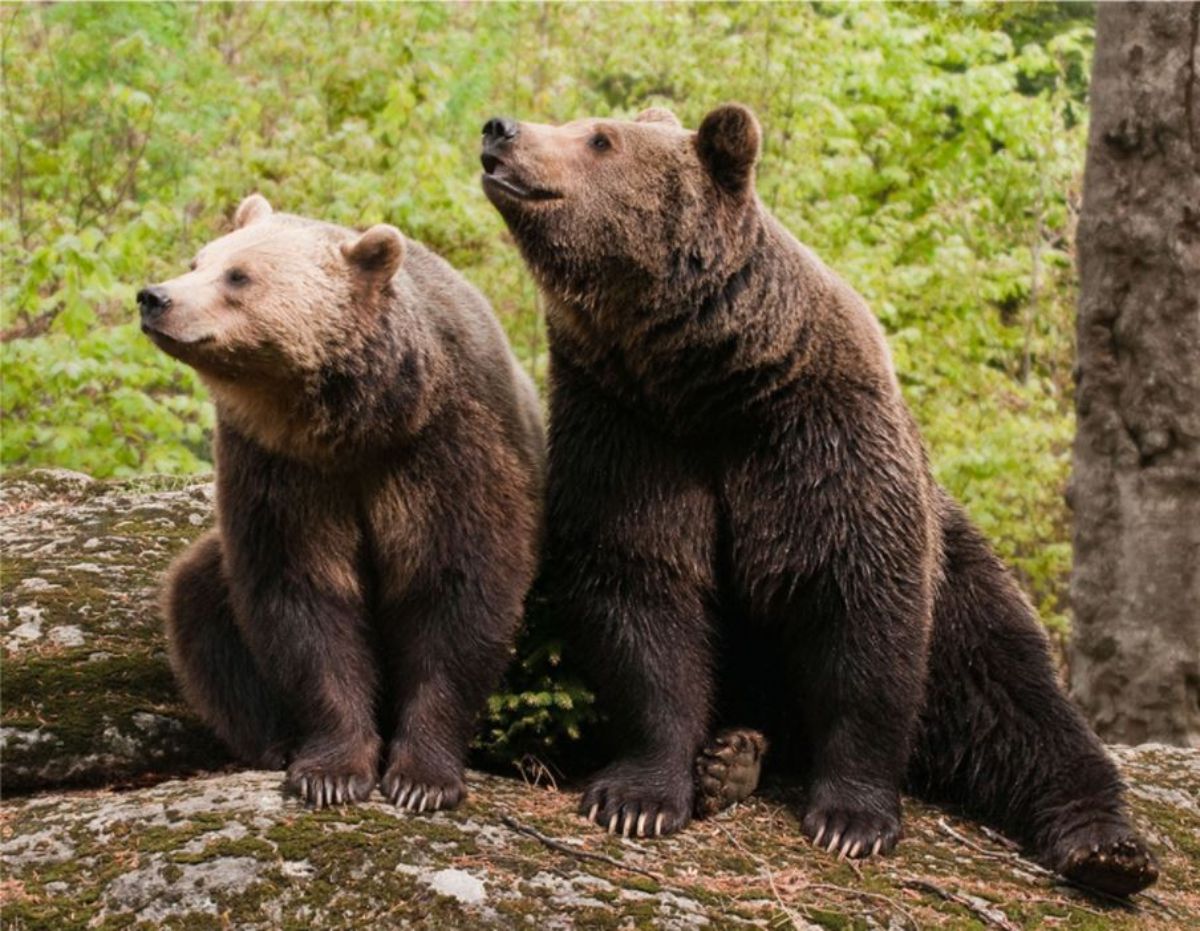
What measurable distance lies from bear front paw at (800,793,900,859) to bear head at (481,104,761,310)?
1844 millimetres

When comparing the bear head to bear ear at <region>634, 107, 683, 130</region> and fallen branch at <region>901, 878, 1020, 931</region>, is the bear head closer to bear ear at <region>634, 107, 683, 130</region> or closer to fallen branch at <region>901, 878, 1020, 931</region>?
bear ear at <region>634, 107, 683, 130</region>

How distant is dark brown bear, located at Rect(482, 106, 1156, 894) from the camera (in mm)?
4961

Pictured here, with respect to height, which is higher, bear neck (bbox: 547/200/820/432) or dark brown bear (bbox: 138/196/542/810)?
bear neck (bbox: 547/200/820/432)

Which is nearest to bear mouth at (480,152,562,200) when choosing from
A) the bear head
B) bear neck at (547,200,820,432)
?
the bear head

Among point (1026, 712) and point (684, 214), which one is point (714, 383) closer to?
point (684, 214)

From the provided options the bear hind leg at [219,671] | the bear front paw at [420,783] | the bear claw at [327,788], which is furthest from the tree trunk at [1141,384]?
the bear claw at [327,788]

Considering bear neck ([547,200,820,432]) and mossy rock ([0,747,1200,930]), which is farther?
bear neck ([547,200,820,432])

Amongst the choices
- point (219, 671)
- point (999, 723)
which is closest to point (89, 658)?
point (219, 671)

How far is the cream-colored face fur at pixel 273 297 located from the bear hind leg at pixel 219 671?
3.76 feet

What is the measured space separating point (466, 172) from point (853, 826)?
408 inches

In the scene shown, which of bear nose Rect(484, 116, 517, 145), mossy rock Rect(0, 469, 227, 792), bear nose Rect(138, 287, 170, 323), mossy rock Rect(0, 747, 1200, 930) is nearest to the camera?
mossy rock Rect(0, 747, 1200, 930)

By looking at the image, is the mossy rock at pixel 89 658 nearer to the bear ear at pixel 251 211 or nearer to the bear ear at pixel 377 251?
the bear ear at pixel 251 211

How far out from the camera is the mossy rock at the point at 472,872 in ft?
13.6

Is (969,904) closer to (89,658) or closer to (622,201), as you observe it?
(622,201)
